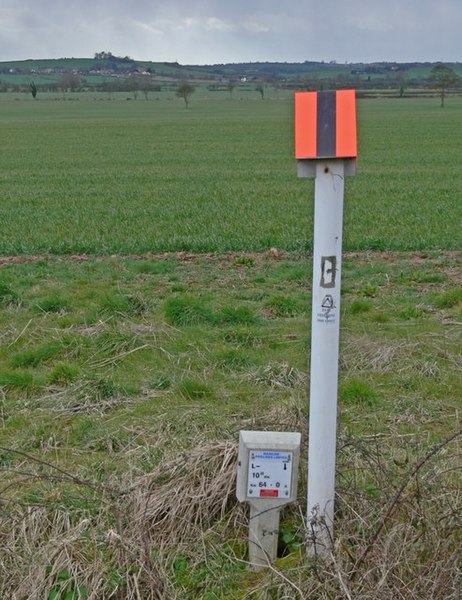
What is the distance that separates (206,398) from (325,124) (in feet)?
10.2

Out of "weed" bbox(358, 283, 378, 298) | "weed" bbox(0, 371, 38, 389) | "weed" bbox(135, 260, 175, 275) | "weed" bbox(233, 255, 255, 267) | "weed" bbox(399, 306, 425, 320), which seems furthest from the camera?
"weed" bbox(233, 255, 255, 267)

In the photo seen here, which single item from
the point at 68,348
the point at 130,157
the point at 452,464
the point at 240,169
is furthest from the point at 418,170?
the point at 452,464

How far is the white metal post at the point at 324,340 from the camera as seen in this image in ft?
10.0

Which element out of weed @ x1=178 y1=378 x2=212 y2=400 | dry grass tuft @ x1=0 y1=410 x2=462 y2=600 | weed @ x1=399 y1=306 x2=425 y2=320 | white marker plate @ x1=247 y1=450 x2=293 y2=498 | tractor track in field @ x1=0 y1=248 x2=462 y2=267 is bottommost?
tractor track in field @ x1=0 y1=248 x2=462 y2=267

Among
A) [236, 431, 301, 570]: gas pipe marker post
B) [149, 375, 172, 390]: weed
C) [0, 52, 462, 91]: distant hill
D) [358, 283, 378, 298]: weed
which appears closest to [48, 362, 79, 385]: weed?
Result: [149, 375, 172, 390]: weed

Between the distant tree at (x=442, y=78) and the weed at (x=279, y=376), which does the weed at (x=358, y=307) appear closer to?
the weed at (x=279, y=376)

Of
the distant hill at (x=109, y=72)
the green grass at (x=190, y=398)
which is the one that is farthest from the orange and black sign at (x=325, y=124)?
the distant hill at (x=109, y=72)

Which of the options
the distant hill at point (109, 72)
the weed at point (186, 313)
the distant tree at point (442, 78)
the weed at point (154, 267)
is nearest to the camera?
the weed at point (186, 313)

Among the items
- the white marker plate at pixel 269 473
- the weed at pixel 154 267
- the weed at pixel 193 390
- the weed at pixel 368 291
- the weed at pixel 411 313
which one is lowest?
the weed at pixel 154 267

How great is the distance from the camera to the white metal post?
120 inches

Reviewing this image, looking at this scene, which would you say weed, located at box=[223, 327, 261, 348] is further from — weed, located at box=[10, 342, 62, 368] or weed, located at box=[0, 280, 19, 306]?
weed, located at box=[0, 280, 19, 306]

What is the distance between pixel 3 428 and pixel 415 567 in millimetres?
3066

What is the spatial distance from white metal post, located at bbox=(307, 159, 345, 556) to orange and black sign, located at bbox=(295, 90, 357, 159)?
0.07 metres

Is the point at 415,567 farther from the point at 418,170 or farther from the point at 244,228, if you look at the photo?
the point at 418,170
